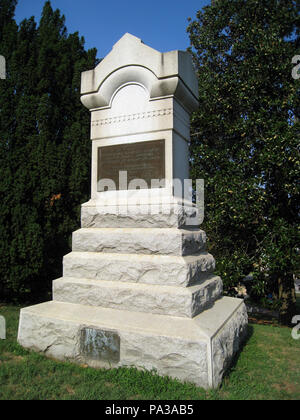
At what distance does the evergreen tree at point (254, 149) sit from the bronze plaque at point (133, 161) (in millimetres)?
2711

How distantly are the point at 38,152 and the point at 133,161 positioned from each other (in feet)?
8.02

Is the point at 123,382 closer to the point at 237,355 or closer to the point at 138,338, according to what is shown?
the point at 138,338

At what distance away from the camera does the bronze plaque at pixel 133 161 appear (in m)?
3.98

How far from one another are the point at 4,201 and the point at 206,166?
4338 mm

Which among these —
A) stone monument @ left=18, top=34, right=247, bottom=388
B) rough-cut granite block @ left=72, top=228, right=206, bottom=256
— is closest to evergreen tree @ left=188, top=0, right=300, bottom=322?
stone monument @ left=18, top=34, right=247, bottom=388

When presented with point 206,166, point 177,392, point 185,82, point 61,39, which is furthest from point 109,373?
point 61,39

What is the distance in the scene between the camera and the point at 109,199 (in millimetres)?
4188

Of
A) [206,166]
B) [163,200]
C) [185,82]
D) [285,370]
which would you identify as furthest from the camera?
[206,166]

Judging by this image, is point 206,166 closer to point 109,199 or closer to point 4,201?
point 109,199

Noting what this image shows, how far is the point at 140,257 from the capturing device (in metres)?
3.70
